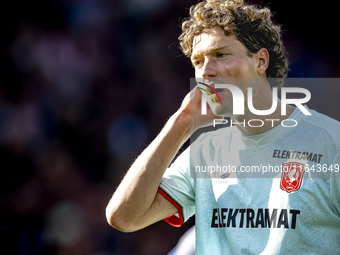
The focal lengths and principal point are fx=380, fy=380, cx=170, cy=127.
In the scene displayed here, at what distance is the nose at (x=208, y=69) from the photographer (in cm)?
201

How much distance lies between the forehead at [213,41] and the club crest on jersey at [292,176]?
0.73 metres

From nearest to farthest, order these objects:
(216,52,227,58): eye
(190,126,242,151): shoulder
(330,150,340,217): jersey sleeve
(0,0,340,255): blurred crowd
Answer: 1. (330,150,340,217): jersey sleeve
2. (216,52,227,58): eye
3. (190,126,242,151): shoulder
4. (0,0,340,255): blurred crowd

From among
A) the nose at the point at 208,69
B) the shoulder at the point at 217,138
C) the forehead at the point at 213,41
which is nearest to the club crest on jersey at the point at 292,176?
the shoulder at the point at 217,138

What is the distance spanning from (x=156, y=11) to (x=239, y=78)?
3.36 meters

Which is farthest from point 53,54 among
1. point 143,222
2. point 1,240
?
point 143,222

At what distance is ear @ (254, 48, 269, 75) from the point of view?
224cm

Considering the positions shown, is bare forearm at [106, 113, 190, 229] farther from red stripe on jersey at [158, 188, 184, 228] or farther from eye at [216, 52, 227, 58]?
eye at [216, 52, 227, 58]

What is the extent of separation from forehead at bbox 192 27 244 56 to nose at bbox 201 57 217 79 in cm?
6

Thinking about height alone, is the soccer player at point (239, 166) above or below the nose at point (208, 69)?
below

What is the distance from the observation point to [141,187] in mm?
1934

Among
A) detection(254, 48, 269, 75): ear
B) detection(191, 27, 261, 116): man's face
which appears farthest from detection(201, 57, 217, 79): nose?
detection(254, 48, 269, 75): ear

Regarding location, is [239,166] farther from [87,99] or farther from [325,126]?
[87,99]

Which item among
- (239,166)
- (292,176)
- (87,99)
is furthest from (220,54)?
(87,99)

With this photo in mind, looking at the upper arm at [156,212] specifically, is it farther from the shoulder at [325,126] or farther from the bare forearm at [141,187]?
the shoulder at [325,126]
